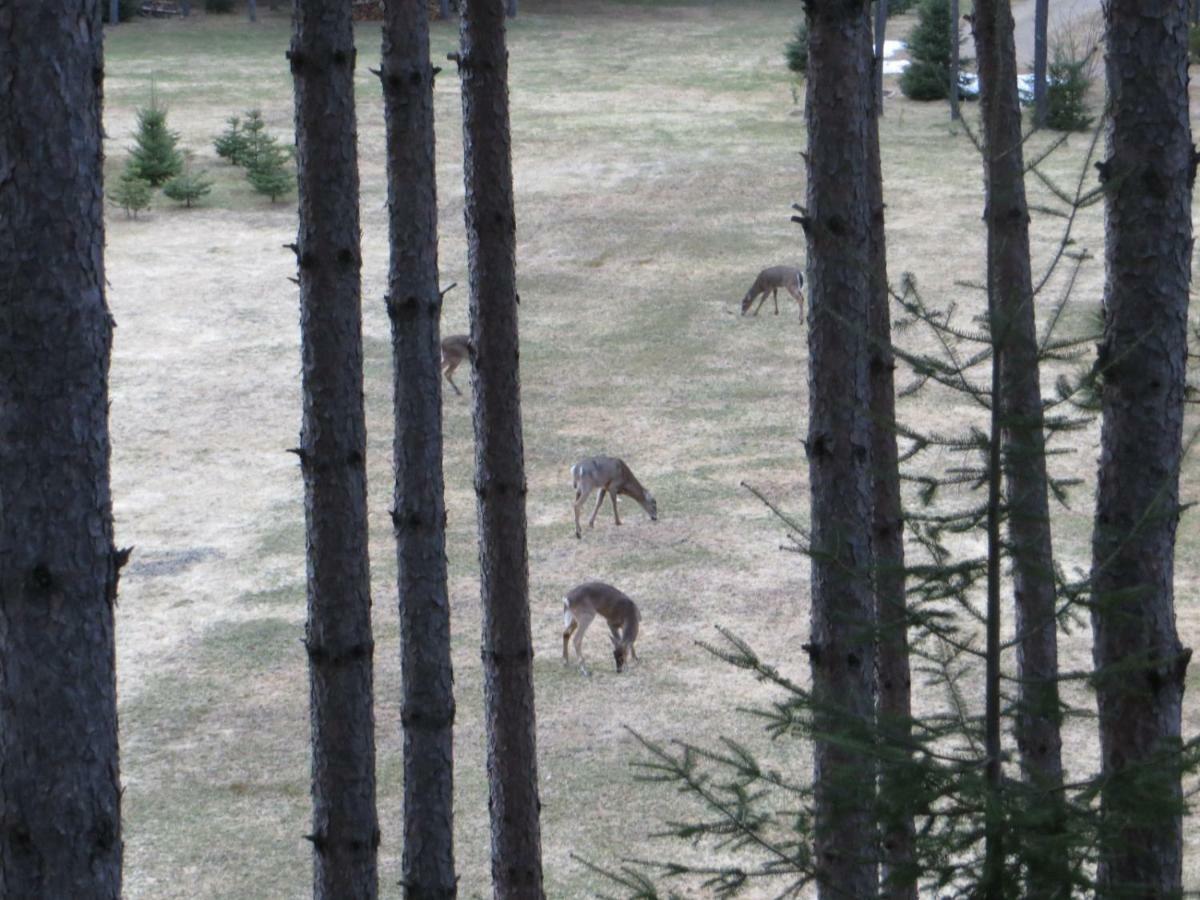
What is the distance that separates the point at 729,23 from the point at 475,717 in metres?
45.2

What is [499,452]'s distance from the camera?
959 centimetres

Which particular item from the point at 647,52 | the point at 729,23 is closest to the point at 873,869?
the point at 647,52

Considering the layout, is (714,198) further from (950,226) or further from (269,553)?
(269,553)

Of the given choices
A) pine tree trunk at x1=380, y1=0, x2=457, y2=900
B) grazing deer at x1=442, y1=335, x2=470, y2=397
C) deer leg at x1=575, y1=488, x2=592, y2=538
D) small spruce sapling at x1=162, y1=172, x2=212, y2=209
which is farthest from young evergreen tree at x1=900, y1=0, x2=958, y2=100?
pine tree trunk at x1=380, y1=0, x2=457, y2=900

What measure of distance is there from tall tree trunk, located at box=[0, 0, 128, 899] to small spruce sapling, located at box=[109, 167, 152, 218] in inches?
1317

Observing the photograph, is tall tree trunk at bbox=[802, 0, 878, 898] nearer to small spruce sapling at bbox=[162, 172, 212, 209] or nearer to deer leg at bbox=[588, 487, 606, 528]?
deer leg at bbox=[588, 487, 606, 528]

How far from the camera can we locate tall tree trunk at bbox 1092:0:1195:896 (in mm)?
5840

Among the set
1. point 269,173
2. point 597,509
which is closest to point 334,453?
point 597,509

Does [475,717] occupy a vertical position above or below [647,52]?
below

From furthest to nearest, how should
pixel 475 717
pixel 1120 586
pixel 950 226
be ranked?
pixel 950 226, pixel 475 717, pixel 1120 586

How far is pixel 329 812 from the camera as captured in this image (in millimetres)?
8047

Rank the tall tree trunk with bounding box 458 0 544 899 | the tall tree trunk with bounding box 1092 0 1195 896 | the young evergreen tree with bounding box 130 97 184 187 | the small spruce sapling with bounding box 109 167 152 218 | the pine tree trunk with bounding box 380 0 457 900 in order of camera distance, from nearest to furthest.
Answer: the tall tree trunk with bounding box 1092 0 1195 896, the pine tree trunk with bounding box 380 0 457 900, the tall tree trunk with bounding box 458 0 544 899, the small spruce sapling with bounding box 109 167 152 218, the young evergreen tree with bounding box 130 97 184 187

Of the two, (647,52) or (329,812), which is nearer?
(329,812)

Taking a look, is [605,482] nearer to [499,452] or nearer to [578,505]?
[578,505]
